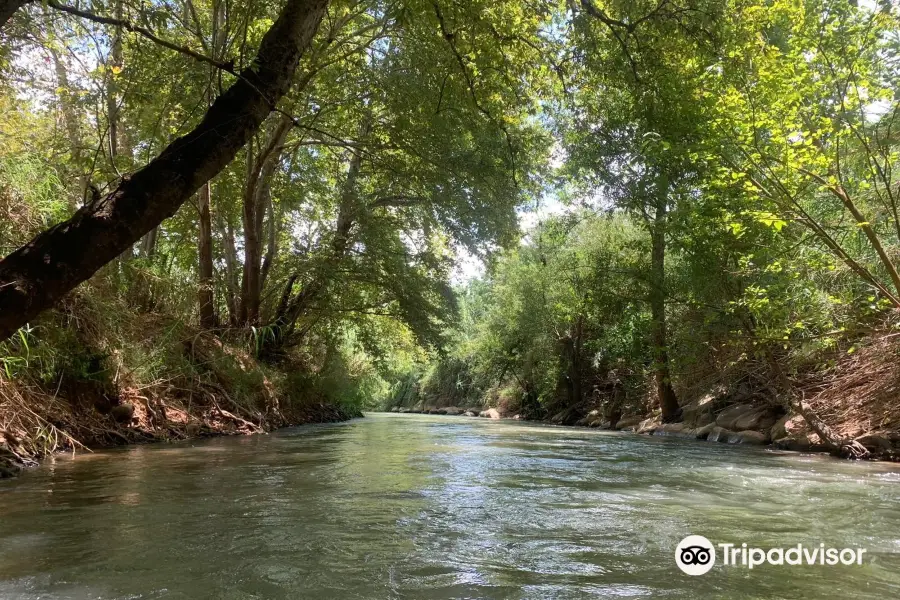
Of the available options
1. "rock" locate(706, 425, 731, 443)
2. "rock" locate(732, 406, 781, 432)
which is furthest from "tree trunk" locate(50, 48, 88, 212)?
"rock" locate(732, 406, 781, 432)

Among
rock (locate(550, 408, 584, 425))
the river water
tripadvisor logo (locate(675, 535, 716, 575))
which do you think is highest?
tripadvisor logo (locate(675, 535, 716, 575))

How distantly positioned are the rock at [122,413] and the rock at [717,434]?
985 cm

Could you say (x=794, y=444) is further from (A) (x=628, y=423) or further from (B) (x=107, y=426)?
(B) (x=107, y=426)

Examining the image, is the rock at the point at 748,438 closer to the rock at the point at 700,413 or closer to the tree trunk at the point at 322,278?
the rock at the point at 700,413

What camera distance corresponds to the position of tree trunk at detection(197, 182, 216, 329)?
34.4ft

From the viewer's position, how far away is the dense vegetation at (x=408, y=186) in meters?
4.37

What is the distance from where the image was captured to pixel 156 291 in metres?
8.91

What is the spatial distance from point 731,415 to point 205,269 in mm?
11200

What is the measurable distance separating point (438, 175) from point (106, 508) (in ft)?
22.0

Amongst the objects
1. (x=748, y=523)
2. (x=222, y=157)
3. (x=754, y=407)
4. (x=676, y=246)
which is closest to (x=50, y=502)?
(x=222, y=157)

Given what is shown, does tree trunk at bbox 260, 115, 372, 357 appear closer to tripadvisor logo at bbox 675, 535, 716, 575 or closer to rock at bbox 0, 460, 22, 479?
rock at bbox 0, 460, 22, 479

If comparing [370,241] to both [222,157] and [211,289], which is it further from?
[222,157]

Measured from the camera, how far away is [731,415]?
11.2 metres

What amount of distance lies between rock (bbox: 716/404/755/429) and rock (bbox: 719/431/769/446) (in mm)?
602
